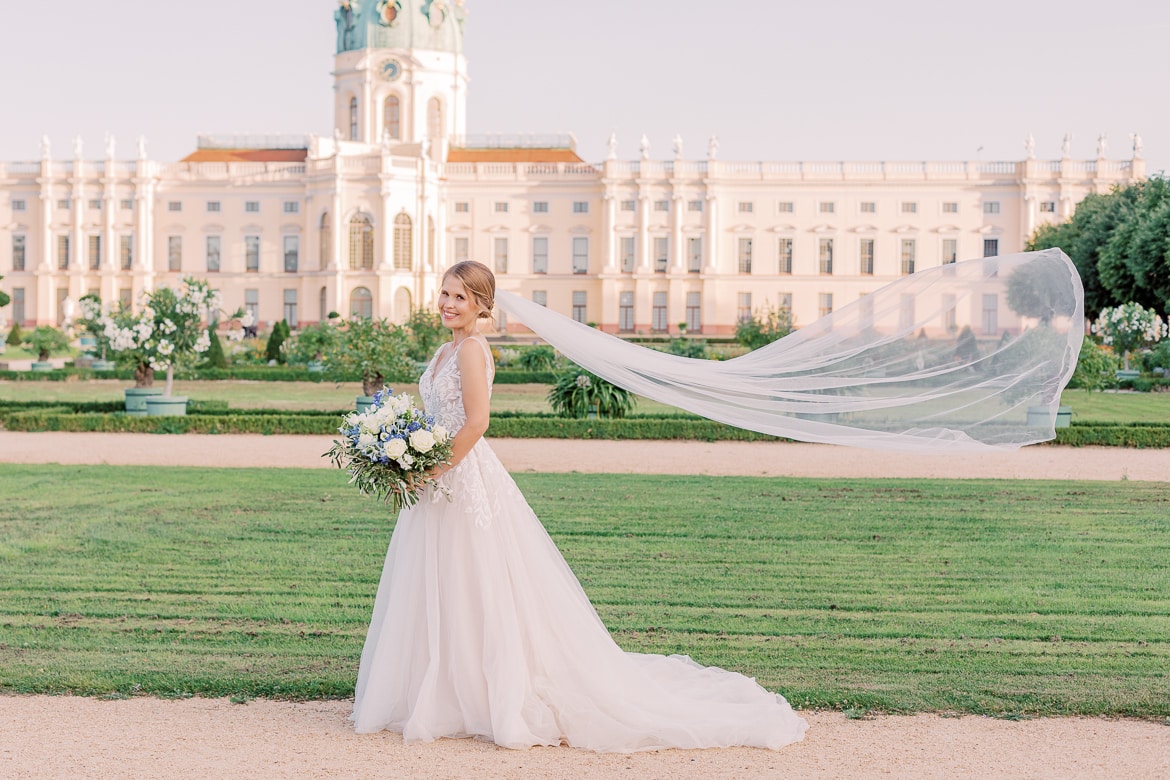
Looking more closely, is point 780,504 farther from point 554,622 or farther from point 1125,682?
point 554,622

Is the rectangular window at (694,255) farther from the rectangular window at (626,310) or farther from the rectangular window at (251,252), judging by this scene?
the rectangular window at (251,252)

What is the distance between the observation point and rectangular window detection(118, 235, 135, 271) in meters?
52.5

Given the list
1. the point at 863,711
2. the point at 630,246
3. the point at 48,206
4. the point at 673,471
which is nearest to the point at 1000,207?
the point at 630,246

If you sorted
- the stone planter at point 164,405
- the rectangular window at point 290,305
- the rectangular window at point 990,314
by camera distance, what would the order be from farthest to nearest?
the rectangular window at point 290,305
the stone planter at point 164,405
the rectangular window at point 990,314

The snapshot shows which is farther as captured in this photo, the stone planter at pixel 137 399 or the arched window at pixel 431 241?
the arched window at pixel 431 241

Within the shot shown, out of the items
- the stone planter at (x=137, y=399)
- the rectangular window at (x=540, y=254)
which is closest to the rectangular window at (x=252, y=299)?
the rectangular window at (x=540, y=254)

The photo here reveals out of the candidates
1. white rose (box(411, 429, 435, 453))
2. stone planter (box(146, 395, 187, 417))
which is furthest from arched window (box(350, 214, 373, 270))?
white rose (box(411, 429, 435, 453))

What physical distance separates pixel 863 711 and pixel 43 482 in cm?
758

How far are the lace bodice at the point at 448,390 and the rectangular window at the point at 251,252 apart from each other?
164ft

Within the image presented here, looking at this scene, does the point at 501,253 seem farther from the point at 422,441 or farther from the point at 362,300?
the point at 422,441

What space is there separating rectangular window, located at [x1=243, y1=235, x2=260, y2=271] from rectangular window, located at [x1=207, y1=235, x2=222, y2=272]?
1.13 meters

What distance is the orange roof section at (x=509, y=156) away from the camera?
54562 mm

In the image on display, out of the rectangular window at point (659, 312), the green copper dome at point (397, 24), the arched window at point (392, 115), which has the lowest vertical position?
the rectangular window at point (659, 312)

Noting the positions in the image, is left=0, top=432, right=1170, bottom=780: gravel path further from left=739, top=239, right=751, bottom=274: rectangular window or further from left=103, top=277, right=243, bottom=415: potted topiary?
left=739, top=239, right=751, bottom=274: rectangular window
